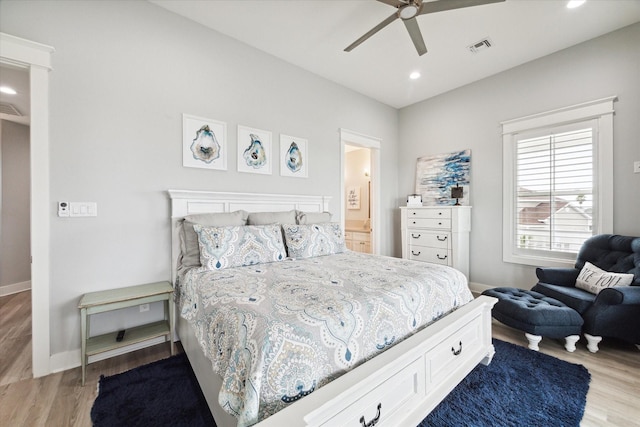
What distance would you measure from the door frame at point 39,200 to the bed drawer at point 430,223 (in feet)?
13.4

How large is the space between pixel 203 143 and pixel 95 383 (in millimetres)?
2097

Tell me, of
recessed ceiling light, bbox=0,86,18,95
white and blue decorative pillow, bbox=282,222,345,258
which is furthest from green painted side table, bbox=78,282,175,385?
recessed ceiling light, bbox=0,86,18,95

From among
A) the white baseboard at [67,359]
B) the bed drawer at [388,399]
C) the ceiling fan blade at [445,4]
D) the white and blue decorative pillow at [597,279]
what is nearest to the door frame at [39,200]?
the white baseboard at [67,359]

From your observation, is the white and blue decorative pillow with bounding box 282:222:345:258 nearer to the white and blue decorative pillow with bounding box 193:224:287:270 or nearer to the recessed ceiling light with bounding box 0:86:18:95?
the white and blue decorative pillow with bounding box 193:224:287:270

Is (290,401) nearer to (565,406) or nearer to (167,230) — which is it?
(565,406)

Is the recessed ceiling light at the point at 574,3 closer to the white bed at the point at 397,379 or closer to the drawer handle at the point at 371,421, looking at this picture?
the white bed at the point at 397,379

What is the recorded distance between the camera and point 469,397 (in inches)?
67.1

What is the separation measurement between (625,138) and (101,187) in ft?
16.4

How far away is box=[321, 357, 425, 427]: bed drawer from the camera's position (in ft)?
3.50

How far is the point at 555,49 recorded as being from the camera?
311 centimetres

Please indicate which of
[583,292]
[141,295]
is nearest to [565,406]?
[583,292]

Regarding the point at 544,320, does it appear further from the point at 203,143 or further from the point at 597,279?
the point at 203,143

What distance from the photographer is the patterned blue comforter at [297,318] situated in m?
1.00

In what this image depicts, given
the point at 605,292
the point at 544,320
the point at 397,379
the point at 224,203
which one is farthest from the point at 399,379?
the point at 224,203
